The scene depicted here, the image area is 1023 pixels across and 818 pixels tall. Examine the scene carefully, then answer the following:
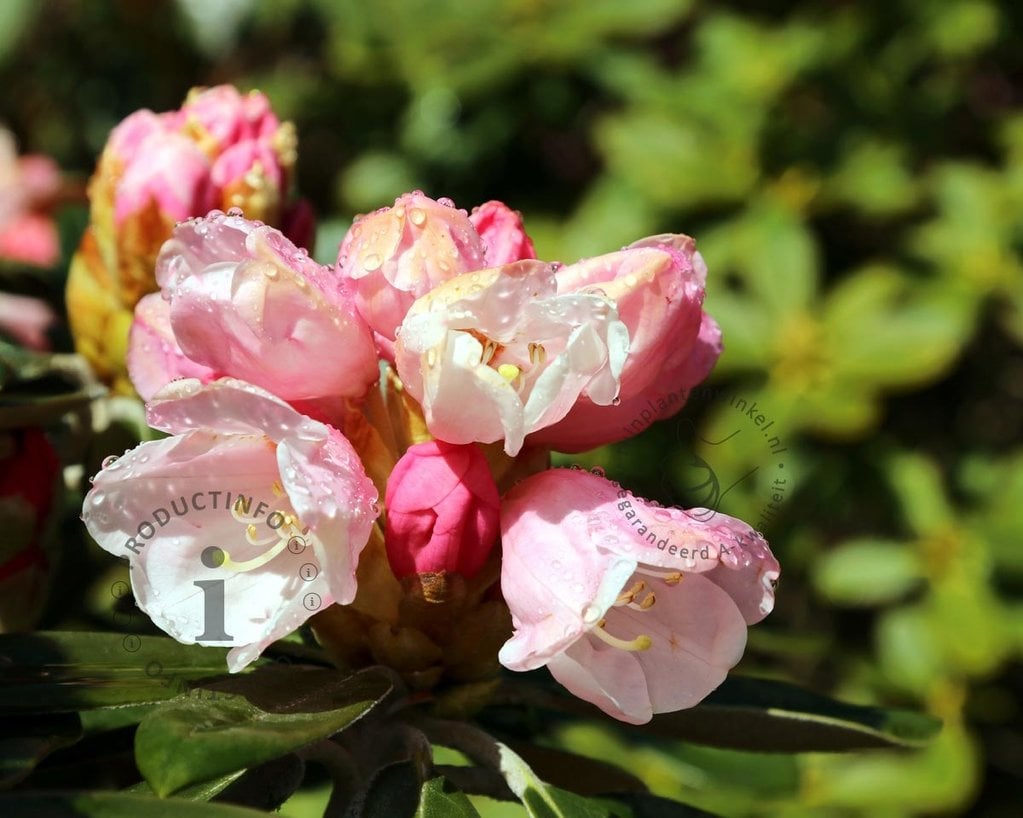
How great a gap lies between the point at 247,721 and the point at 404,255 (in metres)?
0.28

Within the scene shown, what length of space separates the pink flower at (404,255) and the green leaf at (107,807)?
0.99ft

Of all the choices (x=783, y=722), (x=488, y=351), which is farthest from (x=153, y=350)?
(x=783, y=722)

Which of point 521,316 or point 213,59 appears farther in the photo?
point 213,59

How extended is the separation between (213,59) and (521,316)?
1794 mm

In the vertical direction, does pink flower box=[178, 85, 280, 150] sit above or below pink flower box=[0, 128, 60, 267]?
above

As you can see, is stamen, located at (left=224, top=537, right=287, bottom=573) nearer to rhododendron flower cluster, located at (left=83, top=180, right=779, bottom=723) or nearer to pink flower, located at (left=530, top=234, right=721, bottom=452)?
rhododendron flower cluster, located at (left=83, top=180, right=779, bottom=723)

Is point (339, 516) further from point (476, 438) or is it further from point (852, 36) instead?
point (852, 36)

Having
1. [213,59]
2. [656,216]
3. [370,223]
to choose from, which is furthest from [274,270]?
[213,59]

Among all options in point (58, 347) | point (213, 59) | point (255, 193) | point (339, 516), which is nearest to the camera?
point (339, 516)

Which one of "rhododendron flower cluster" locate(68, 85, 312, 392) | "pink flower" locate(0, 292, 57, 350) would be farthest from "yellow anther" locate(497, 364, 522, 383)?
"pink flower" locate(0, 292, 57, 350)

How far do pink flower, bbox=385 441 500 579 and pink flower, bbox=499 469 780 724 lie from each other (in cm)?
2

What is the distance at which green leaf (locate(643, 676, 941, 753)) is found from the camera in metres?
0.94

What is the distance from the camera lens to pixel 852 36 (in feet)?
7.93

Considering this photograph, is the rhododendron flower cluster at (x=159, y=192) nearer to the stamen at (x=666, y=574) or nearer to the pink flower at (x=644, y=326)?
the pink flower at (x=644, y=326)
